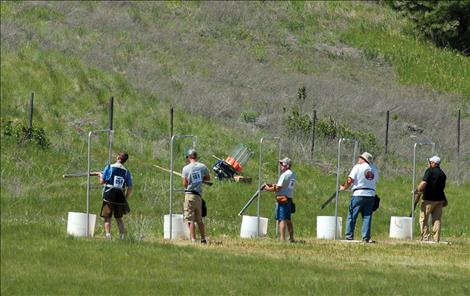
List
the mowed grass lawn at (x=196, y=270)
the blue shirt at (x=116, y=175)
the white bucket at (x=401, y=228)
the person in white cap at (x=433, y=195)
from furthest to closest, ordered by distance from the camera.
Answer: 1. the white bucket at (x=401, y=228)
2. the person in white cap at (x=433, y=195)
3. the blue shirt at (x=116, y=175)
4. the mowed grass lawn at (x=196, y=270)

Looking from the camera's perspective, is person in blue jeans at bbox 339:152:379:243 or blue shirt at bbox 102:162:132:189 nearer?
blue shirt at bbox 102:162:132:189

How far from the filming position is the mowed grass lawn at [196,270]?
1773cm

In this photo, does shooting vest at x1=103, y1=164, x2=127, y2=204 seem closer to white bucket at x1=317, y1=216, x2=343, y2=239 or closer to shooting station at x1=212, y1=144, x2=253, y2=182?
white bucket at x1=317, y1=216, x2=343, y2=239

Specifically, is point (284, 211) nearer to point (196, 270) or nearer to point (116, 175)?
point (116, 175)

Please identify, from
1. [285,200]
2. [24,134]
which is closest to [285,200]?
[285,200]

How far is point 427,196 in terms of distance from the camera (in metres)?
28.0

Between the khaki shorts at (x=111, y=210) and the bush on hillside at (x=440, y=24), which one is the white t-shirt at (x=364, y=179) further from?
the bush on hillside at (x=440, y=24)

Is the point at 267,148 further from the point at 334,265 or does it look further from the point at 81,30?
the point at 334,265

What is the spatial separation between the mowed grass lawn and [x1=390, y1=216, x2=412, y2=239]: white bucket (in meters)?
5.52

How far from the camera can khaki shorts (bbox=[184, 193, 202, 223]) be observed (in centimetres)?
2477

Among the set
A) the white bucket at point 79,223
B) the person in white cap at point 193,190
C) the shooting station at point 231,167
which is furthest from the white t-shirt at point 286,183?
the shooting station at point 231,167

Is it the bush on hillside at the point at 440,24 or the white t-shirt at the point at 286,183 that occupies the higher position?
the bush on hillside at the point at 440,24

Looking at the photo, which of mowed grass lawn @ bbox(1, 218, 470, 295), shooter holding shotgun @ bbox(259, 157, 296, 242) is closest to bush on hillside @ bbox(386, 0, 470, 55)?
shooter holding shotgun @ bbox(259, 157, 296, 242)

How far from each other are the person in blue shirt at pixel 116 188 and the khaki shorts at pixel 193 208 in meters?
1.25
